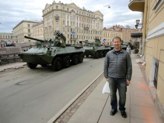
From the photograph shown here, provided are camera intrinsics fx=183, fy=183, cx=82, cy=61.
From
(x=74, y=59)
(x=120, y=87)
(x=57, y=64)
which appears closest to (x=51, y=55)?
(x=57, y=64)

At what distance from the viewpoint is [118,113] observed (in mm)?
4410

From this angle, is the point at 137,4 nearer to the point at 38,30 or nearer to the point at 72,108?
the point at 72,108

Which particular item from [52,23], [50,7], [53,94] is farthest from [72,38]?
[53,94]

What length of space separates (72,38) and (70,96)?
6801 centimetres

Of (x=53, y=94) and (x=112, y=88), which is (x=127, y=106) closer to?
(x=112, y=88)

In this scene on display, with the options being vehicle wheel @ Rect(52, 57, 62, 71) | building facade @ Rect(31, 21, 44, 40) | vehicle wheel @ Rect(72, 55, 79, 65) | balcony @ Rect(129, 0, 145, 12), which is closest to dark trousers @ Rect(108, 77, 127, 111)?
vehicle wheel @ Rect(52, 57, 62, 71)

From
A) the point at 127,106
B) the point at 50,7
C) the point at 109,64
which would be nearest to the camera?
the point at 109,64

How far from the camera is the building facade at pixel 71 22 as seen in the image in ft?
246

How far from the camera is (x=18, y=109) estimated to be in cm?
490

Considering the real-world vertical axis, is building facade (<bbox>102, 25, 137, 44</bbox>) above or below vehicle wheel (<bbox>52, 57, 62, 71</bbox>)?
above

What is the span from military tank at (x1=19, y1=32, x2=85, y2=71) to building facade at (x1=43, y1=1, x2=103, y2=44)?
54897mm

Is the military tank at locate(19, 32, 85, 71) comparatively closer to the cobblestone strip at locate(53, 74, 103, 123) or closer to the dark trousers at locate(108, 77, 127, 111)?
the cobblestone strip at locate(53, 74, 103, 123)

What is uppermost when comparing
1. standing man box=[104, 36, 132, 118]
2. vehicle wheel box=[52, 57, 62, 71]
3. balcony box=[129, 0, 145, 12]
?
balcony box=[129, 0, 145, 12]

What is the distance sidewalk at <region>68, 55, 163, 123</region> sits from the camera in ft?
13.5
